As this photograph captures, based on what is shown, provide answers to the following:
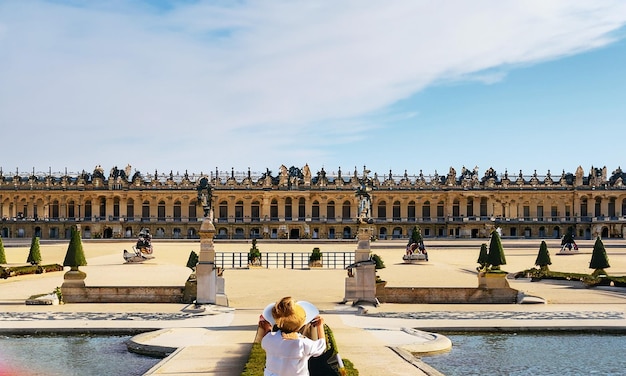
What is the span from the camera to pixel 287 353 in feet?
24.6

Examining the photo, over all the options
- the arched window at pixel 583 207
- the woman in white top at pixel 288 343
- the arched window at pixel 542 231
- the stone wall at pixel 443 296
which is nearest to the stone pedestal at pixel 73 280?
the stone wall at pixel 443 296

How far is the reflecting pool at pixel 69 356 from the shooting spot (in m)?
12.8

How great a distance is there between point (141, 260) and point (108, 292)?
1850 cm

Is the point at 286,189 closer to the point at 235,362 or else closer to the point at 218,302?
the point at 218,302

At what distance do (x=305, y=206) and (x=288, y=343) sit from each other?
74730 millimetres

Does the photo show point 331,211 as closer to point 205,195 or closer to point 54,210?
point 54,210

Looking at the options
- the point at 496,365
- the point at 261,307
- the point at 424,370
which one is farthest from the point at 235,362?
the point at 261,307

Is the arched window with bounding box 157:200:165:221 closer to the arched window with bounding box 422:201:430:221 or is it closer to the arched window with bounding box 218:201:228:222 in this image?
the arched window with bounding box 218:201:228:222

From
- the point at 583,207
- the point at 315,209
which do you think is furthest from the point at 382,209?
the point at 583,207

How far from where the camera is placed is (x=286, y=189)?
270ft

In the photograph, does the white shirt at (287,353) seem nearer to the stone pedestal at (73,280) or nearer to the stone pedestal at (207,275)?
the stone pedestal at (207,275)

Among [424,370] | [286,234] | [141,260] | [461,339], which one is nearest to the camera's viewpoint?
[424,370]

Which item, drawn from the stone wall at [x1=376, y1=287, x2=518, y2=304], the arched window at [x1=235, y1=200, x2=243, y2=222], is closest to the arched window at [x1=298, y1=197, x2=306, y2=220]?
the arched window at [x1=235, y1=200, x2=243, y2=222]

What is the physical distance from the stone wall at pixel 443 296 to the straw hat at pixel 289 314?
47.3 feet
